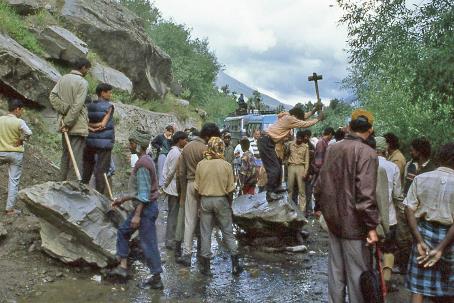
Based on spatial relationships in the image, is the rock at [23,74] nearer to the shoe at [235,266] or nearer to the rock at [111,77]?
the rock at [111,77]

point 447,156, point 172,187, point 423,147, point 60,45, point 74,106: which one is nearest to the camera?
point 447,156

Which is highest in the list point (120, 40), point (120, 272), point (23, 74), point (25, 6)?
point (25, 6)

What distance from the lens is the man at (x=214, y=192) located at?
653cm

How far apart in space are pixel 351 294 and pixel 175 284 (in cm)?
284

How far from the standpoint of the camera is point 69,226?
6.33 metres

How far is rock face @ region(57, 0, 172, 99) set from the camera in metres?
18.8

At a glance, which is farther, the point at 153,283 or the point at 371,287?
the point at 153,283

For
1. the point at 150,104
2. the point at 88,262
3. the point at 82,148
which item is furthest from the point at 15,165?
the point at 150,104

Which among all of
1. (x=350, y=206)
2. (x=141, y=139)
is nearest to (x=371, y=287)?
(x=350, y=206)

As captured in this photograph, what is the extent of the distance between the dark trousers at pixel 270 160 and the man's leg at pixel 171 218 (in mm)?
1754

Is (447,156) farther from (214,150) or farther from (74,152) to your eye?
(74,152)

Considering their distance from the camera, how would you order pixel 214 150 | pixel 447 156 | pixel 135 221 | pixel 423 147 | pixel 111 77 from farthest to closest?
pixel 111 77 < pixel 214 150 < pixel 135 221 < pixel 423 147 < pixel 447 156

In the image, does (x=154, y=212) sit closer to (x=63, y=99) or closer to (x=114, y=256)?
(x=114, y=256)

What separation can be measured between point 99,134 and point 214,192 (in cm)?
225
